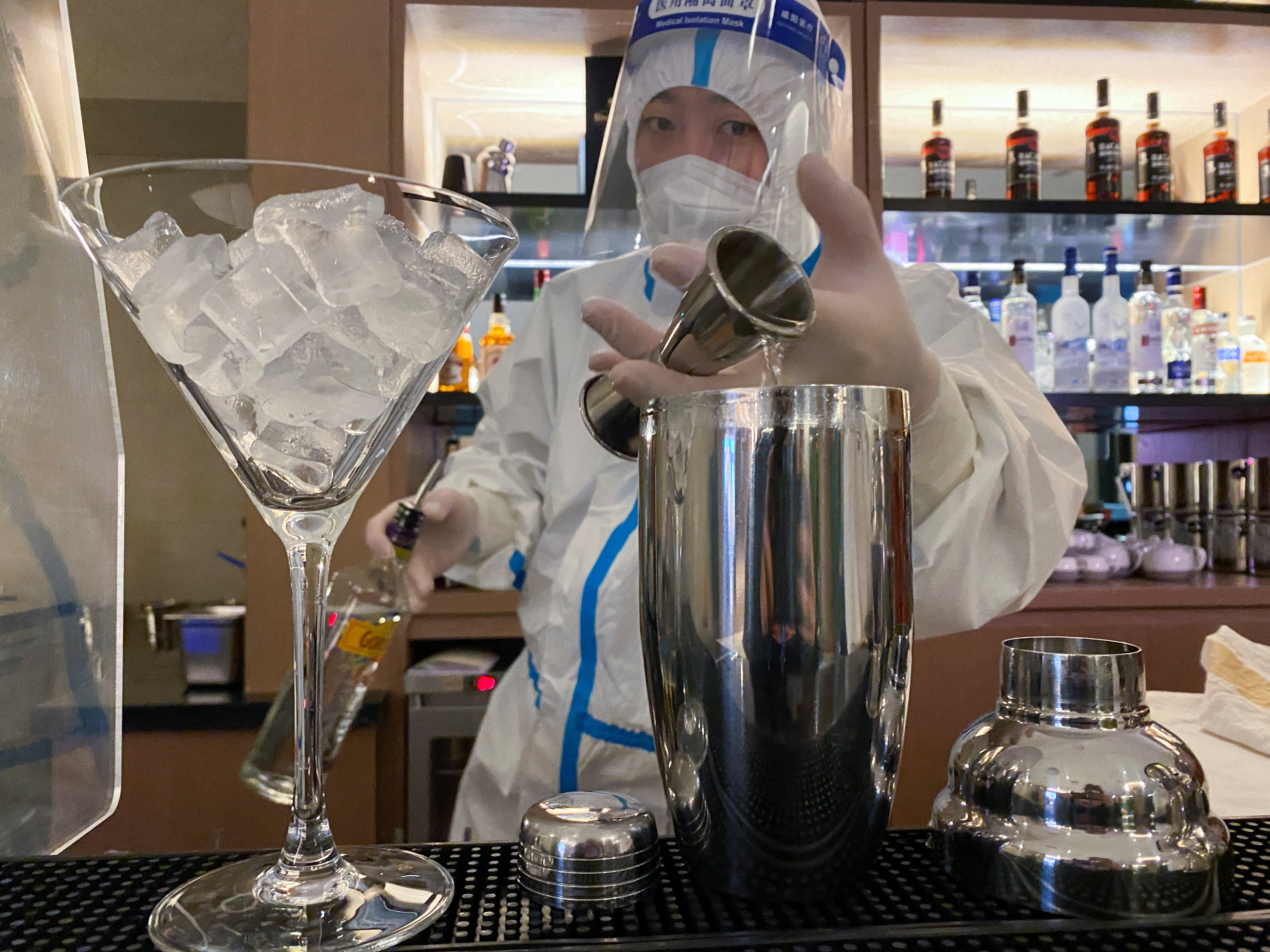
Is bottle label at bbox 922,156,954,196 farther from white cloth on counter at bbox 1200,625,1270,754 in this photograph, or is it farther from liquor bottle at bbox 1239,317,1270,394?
white cloth on counter at bbox 1200,625,1270,754

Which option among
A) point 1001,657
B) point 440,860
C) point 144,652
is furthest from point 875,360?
point 144,652

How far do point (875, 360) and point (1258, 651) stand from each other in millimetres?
616

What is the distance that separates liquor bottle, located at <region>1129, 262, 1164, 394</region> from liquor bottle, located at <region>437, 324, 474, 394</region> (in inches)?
62.2

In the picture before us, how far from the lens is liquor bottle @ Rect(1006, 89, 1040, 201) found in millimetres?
2141

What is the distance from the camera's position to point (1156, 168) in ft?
7.22

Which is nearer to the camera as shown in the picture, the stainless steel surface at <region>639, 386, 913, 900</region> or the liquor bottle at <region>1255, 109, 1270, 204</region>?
the stainless steel surface at <region>639, 386, 913, 900</region>

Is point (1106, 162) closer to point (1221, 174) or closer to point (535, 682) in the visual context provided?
point (1221, 174)

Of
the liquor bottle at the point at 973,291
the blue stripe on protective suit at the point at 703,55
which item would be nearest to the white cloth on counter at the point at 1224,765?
the blue stripe on protective suit at the point at 703,55

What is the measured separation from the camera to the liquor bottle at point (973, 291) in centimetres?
210

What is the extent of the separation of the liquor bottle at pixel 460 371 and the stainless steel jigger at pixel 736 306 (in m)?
1.49

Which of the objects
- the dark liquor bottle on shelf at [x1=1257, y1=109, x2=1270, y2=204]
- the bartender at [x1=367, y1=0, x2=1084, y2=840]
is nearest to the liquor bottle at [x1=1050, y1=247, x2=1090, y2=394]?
the dark liquor bottle on shelf at [x1=1257, y1=109, x2=1270, y2=204]

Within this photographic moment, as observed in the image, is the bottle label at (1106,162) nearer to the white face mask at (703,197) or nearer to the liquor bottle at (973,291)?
the liquor bottle at (973,291)

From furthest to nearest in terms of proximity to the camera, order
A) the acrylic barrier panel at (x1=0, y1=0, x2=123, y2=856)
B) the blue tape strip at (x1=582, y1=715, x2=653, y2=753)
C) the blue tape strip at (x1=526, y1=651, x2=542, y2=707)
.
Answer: the blue tape strip at (x1=526, y1=651, x2=542, y2=707) < the blue tape strip at (x1=582, y1=715, x2=653, y2=753) < the acrylic barrier panel at (x1=0, y1=0, x2=123, y2=856)

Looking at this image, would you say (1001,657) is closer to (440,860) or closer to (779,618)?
(779,618)
